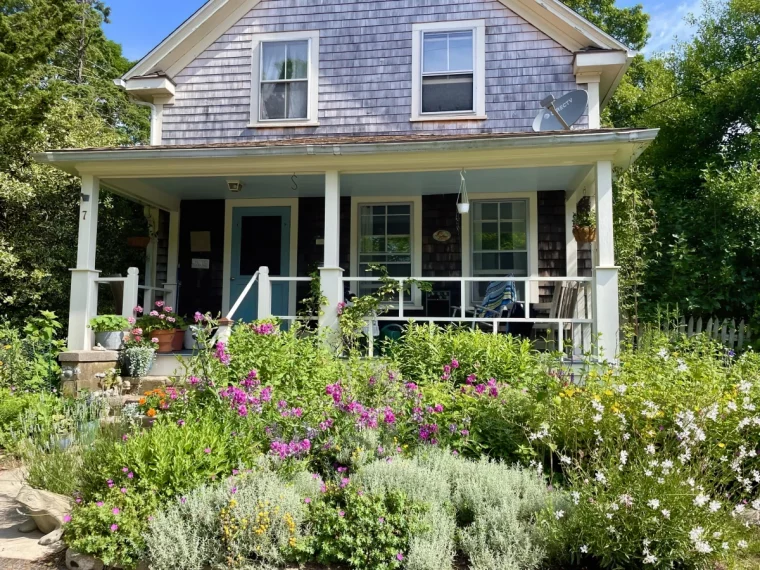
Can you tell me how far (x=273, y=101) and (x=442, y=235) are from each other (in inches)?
139

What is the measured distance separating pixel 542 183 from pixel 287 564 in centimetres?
652

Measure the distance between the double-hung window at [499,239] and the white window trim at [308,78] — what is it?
3.04m

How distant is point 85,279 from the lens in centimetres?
681

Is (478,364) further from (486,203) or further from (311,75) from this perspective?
(311,75)

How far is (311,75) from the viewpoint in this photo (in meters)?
8.67

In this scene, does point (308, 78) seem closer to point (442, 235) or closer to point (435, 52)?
point (435, 52)

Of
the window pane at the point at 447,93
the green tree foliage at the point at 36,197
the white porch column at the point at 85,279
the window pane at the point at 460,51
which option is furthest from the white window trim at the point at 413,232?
the white porch column at the point at 85,279

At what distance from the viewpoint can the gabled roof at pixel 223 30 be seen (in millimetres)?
8023

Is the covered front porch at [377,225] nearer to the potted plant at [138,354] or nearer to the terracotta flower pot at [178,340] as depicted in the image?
the potted plant at [138,354]

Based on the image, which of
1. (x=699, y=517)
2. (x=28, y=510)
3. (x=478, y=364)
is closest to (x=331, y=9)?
(x=478, y=364)

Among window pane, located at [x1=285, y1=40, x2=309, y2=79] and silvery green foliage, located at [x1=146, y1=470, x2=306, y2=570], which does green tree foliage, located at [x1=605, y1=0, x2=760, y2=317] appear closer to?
window pane, located at [x1=285, y1=40, x2=309, y2=79]

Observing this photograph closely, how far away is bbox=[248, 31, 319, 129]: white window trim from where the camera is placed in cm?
863

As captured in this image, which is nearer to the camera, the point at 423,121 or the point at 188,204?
the point at 423,121

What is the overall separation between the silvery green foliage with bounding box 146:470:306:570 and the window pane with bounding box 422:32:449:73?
7.28 metres
